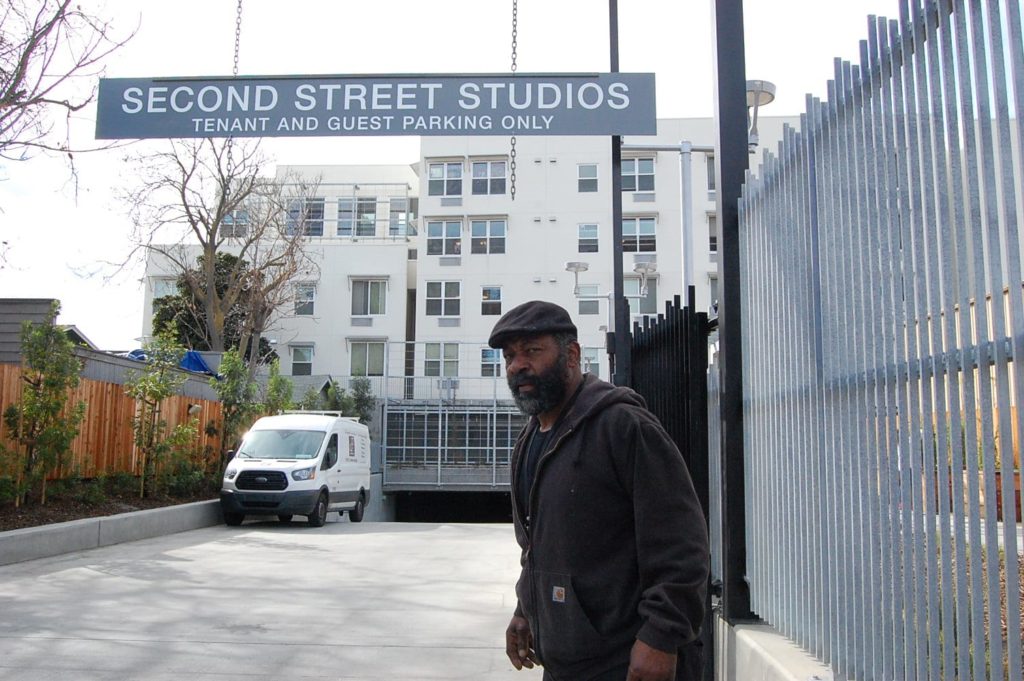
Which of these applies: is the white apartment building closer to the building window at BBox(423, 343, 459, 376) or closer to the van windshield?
the building window at BBox(423, 343, 459, 376)

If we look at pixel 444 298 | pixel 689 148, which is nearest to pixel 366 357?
pixel 444 298

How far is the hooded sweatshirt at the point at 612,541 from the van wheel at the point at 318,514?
15.6m

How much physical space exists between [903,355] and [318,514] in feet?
53.0

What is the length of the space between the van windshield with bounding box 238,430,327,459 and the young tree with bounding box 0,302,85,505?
5312 millimetres

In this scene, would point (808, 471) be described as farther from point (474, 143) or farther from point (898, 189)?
point (474, 143)

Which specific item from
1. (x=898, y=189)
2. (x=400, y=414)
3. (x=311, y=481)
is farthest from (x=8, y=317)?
(x=898, y=189)

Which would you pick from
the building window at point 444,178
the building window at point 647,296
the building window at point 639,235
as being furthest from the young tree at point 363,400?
the building window at point 639,235

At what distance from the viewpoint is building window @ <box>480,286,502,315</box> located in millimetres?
39594

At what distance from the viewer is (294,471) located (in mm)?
17578

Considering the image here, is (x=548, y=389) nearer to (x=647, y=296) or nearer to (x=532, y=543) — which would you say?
(x=532, y=543)

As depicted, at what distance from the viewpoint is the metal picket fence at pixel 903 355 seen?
2.41 m

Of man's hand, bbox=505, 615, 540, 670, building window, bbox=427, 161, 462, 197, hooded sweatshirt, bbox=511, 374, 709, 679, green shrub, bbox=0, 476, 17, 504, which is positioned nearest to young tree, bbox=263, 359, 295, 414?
green shrub, bbox=0, 476, 17, 504

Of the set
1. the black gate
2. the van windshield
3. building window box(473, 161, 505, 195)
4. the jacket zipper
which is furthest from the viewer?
building window box(473, 161, 505, 195)

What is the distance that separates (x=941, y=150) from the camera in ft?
8.77
